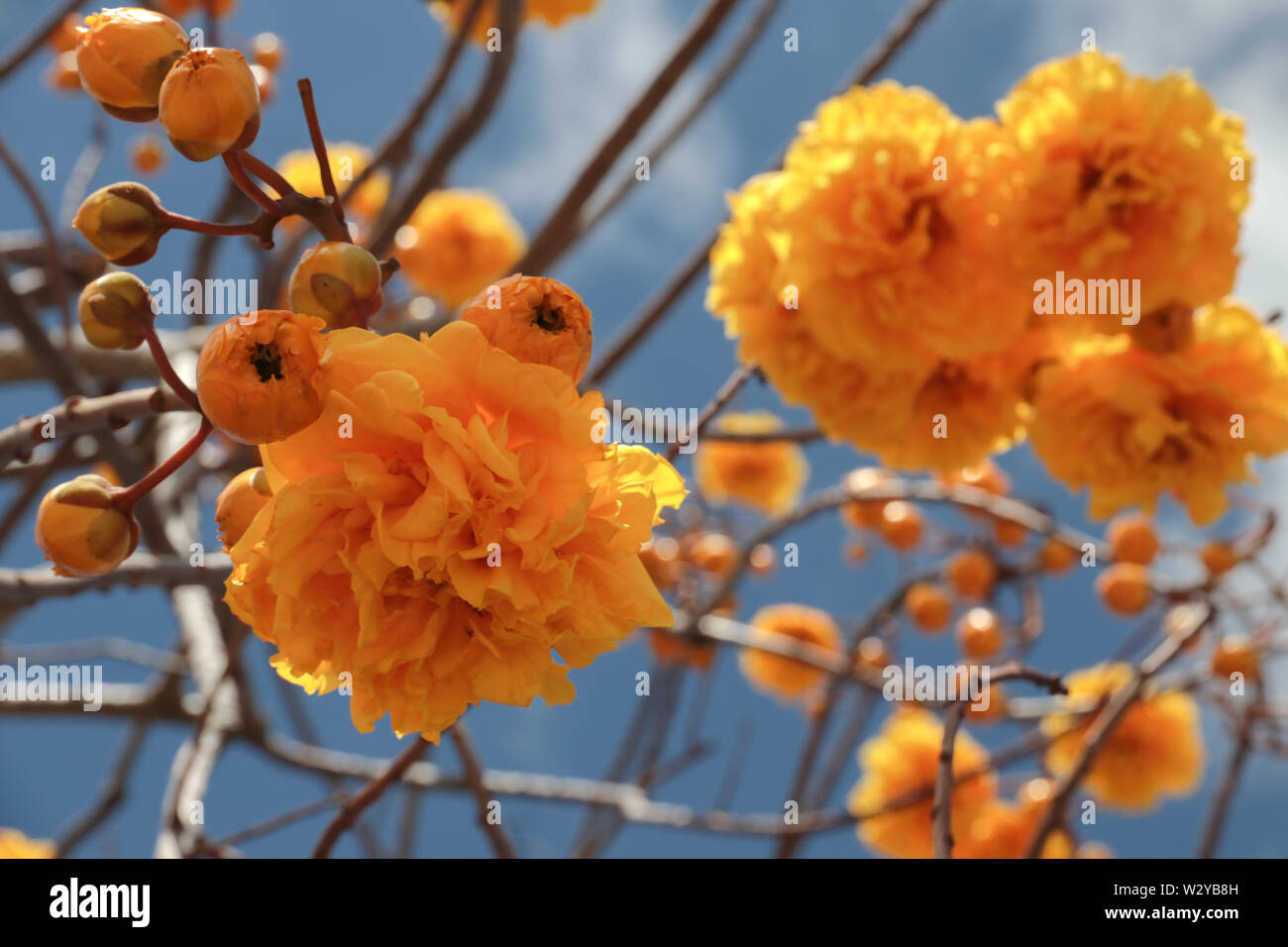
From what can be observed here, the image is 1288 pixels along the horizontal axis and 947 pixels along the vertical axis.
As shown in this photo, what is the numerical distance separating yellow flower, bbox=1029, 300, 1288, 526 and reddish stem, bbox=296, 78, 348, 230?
1.44 metres

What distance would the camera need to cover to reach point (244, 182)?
101 centimetres

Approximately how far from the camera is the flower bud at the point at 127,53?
3.44 feet

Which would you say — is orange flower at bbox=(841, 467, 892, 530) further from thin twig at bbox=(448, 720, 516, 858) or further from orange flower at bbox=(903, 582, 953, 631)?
thin twig at bbox=(448, 720, 516, 858)

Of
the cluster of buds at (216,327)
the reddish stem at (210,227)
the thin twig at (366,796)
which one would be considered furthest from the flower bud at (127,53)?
the thin twig at (366,796)

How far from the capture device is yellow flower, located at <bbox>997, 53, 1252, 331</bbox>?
1.80 meters

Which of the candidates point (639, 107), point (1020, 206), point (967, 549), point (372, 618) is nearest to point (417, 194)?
point (639, 107)

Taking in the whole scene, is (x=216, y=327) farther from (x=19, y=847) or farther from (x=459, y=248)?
(x=459, y=248)

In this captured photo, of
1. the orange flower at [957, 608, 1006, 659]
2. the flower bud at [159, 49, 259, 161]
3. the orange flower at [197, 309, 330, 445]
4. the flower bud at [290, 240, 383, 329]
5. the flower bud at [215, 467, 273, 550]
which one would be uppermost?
the flower bud at [159, 49, 259, 161]

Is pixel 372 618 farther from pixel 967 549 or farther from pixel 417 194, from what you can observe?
pixel 967 549

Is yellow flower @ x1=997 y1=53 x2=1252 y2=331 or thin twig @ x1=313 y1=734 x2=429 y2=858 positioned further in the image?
yellow flower @ x1=997 y1=53 x2=1252 y2=331

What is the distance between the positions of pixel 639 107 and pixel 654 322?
58cm

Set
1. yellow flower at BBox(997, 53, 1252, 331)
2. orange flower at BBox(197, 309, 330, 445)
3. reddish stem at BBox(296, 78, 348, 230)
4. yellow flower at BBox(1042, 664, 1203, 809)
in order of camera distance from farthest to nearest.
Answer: yellow flower at BBox(1042, 664, 1203, 809), yellow flower at BBox(997, 53, 1252, 331), reddish stem at BBox(296, 78, 348, 230), orange flower at BBox(197, 309, 330, 445)

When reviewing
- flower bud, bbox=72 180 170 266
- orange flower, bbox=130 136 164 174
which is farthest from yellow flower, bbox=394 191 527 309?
flower bud, bbox=72 180 170 266
